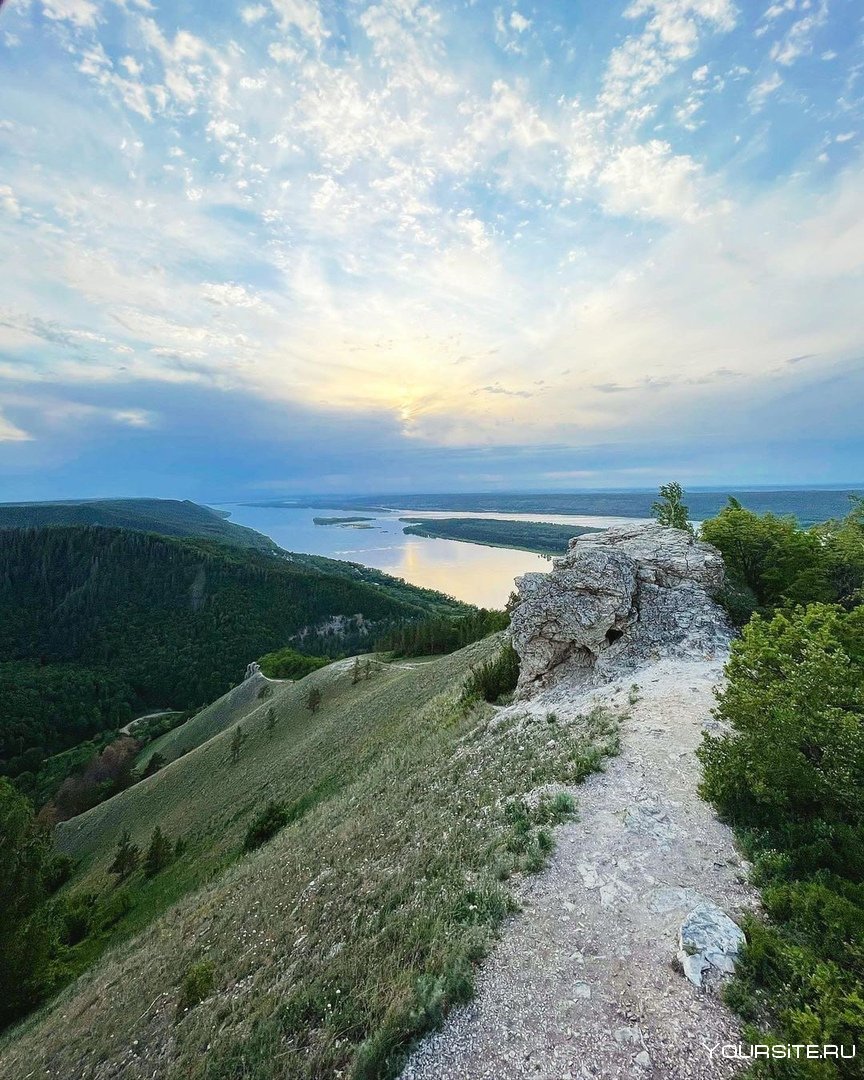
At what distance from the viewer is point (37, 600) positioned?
5595 inches

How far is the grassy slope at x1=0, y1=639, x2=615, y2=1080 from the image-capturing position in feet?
19.3

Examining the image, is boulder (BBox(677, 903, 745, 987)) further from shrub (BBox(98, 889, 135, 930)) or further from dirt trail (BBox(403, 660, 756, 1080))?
shrub (BBox(98, 889, 135, 930))

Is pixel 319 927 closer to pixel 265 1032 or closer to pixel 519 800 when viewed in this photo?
pixel 265 1032

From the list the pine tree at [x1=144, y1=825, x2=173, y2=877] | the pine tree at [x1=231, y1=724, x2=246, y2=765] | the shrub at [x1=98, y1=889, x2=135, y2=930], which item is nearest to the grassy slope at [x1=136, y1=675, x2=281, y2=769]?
the pine tree at [x1=231, y1=724, x2=246, y2=765]

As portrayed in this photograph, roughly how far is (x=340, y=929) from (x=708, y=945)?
600 cm

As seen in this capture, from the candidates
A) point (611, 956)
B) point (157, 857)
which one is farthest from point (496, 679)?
point (157, 857)

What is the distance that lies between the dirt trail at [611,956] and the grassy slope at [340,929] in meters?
0.44

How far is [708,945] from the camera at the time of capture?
533 centimetres

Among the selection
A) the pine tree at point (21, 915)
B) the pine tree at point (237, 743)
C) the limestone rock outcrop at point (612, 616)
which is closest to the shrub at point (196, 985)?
the limestone rock outcrop at point (612, 616)

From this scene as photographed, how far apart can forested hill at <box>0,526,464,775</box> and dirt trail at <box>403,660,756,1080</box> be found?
115 m

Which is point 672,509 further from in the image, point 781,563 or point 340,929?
point 340,929

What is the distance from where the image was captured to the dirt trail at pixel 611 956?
4648 millimetres

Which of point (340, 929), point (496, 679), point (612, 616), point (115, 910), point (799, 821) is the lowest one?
point (115, 910)

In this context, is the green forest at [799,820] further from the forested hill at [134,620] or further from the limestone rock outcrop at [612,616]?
the forested hill at [134,620]
